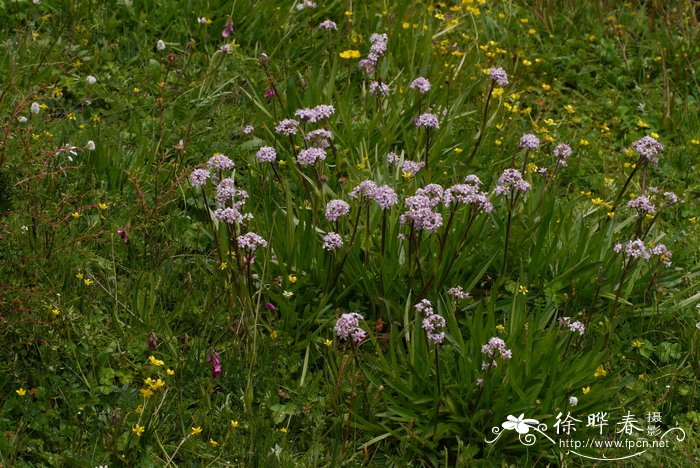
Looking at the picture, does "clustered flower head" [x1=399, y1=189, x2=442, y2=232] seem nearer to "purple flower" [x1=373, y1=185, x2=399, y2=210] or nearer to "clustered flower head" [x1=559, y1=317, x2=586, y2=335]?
"purple flower" [x1=373, y1=185, x2=399, y2=210]

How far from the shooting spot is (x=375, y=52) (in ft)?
13.6

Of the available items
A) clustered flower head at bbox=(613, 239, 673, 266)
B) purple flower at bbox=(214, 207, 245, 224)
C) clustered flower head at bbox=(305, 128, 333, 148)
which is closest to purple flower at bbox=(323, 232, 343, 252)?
purple flower at bbox=(214, 207, 245, 224)

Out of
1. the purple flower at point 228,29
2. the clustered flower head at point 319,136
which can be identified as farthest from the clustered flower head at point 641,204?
the purple flower at point 228,29

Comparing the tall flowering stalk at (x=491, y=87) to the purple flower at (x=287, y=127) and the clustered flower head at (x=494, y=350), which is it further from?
the clustered flower head at (x=494, y=350)

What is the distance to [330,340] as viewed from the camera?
133 inches

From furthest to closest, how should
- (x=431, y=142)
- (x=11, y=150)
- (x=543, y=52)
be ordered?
(x=543, y=52) → (x=431, y=142) → (x=11, y=150)

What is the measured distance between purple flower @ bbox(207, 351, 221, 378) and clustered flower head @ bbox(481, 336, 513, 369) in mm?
912

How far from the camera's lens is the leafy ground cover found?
304 cm

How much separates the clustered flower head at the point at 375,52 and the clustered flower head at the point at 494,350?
1709mm

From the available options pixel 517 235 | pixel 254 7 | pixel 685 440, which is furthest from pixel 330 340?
pixel 254 7

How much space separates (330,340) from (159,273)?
74 centimetres

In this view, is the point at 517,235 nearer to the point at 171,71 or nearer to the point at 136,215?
the point at 136,215

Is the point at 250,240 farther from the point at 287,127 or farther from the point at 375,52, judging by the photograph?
the point at 375,52

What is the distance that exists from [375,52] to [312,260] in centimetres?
114
